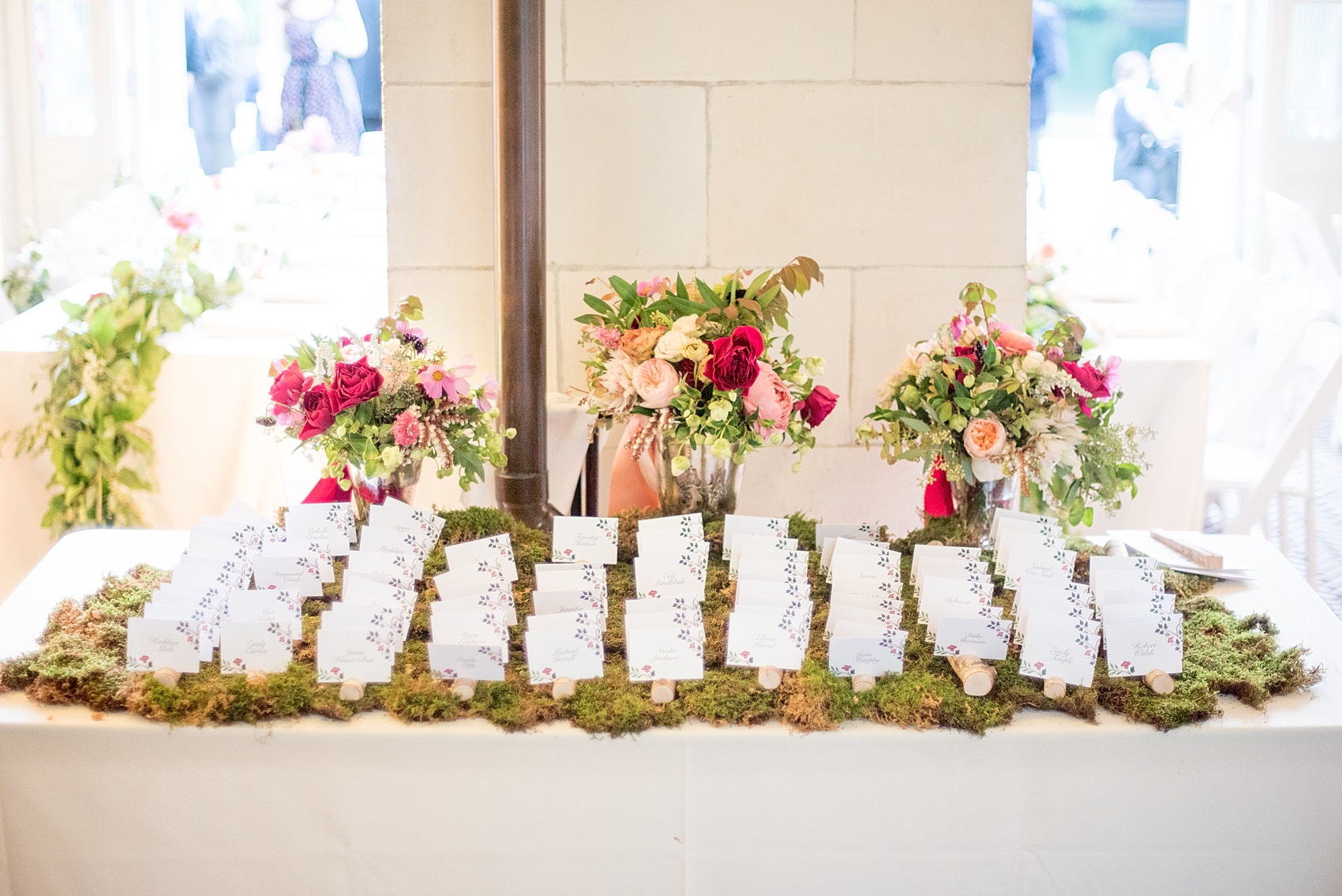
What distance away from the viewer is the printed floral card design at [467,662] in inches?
55.8

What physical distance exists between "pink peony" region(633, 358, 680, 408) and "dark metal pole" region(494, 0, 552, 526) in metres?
0.43

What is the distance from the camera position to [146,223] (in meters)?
5.67

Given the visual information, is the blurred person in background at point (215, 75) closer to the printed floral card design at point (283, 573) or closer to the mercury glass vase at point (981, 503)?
the printed floral card design at point (283, 573)

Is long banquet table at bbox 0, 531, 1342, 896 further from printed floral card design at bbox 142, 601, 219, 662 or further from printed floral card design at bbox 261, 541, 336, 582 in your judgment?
printed floral card design at bbox 261, 541, 336, 582

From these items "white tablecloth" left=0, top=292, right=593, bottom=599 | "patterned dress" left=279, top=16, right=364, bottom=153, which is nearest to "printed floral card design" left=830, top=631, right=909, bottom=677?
"white tablecloth" left=0, top=292, right=593, bottom=599

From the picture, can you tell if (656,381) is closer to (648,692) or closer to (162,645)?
(648,692)

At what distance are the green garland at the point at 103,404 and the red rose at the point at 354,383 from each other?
1.36m

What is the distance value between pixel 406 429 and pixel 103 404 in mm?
1468

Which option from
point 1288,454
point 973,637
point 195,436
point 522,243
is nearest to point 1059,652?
point 973,637

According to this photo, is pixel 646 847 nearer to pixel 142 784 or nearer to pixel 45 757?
pixel 142 784

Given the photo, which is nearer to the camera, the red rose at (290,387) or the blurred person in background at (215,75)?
the red rose at (290,387)

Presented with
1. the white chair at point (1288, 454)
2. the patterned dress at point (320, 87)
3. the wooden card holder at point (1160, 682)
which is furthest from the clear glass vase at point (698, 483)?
the patterned dress at point (320, 87)

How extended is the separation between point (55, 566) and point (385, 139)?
1.05 meters

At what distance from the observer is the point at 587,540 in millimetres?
1771
